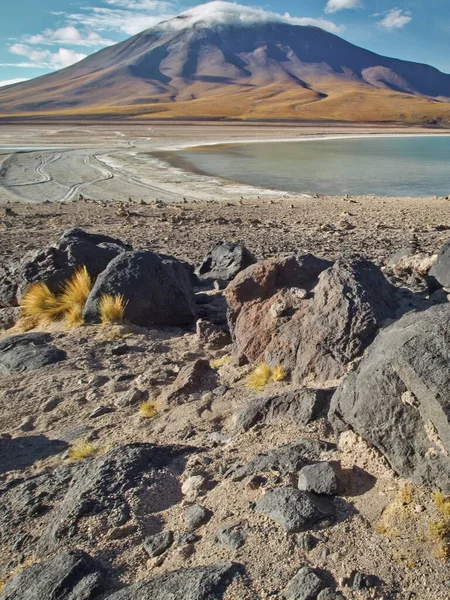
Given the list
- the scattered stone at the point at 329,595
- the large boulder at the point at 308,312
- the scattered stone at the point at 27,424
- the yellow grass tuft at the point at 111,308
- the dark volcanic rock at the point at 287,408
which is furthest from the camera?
the yellow grass tuft at the point at 111,308

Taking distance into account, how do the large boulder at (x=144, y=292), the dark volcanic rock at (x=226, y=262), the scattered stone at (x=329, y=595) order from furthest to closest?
the dark volcanic rock at (x=226, y=262) < the large boulder at (x=144, y=292) < the scattered stone at (x=329, y=595)

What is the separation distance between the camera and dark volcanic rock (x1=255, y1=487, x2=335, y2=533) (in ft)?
9.37

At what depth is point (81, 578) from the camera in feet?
9.04

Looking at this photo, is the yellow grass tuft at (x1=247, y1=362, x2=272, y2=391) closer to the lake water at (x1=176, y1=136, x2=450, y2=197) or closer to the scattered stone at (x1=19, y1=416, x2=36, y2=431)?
the scattered stone at (x1=19, y1=416, x2=36, y2=431)

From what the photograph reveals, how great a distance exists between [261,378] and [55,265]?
3.88 m

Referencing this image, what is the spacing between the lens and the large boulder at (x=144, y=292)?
6312 millimetres

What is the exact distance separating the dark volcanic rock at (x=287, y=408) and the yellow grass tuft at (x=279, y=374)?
1.38 ft

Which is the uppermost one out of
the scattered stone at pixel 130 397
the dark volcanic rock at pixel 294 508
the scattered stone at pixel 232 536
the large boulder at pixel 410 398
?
the large boulder at pixel 410 398

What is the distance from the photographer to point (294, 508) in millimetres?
2912

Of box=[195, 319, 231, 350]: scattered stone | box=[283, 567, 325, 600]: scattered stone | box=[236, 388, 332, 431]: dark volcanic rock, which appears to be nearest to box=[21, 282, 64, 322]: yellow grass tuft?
box=[195, 319, 231, 350]: scattered stone

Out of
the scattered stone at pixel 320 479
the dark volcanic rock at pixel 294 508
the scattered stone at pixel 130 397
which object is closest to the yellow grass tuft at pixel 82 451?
the scattered stone at pixel 130 397

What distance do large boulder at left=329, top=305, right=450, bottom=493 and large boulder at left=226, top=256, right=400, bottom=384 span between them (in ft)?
2.81

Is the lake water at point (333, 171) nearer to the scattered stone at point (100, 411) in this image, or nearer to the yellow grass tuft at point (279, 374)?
the yellow grass tuft at point (279, 374)

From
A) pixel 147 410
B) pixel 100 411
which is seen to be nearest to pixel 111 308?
pixel 100 411
